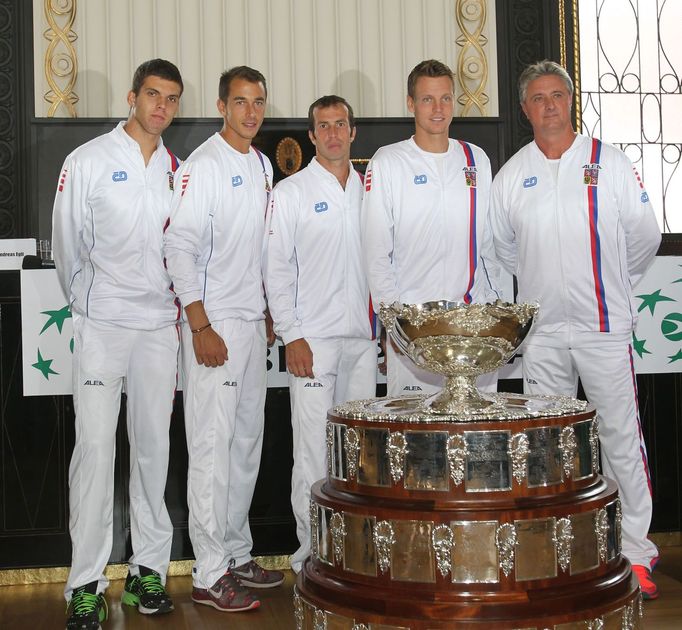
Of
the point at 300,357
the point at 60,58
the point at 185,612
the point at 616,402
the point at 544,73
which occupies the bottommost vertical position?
the point at 185,612

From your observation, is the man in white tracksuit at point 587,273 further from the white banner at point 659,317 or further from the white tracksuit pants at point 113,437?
the white tracksuit pants at point 113,437

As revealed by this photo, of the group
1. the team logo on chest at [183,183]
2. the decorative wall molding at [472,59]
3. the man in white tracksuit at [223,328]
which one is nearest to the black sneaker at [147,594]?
the man in white tracksuit at [223,328]

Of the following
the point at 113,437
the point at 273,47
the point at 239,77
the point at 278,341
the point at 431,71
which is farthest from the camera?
the point at 273,47

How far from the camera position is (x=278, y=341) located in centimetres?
375

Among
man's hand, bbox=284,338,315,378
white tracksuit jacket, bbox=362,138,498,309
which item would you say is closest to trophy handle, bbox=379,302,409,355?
white tracksuit jacket, bbox=362,138,498,309

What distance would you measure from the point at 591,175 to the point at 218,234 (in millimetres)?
1291

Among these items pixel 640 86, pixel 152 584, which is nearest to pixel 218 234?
pixel 152 584

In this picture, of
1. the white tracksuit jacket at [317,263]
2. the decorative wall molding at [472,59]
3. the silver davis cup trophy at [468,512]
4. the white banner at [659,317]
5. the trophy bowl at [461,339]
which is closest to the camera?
the silver davis cup trophy at [468,512]

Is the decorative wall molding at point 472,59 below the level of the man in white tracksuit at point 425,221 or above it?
above

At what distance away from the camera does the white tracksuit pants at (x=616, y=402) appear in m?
3.20

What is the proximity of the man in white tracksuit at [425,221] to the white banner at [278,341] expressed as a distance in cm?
64

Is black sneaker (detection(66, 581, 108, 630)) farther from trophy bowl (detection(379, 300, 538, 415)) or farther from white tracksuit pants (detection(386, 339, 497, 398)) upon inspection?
trophy bowl (detection(379, 300, 538, 415))

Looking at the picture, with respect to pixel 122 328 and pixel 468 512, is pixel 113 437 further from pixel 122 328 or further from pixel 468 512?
pixel 468 512

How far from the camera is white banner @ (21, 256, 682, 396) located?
11.8 ft
